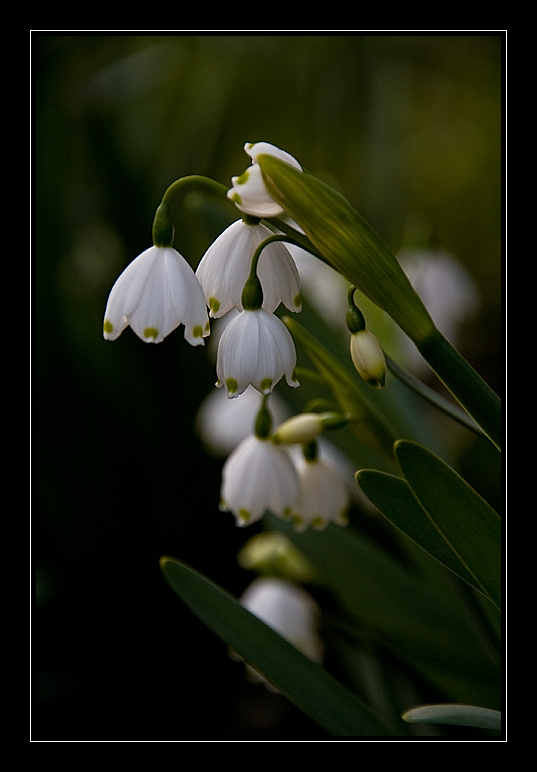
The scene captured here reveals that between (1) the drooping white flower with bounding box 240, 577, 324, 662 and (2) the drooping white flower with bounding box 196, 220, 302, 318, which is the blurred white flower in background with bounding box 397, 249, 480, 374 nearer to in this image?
(1) the drooping white flower with bounding box 240, 577, 324, 662

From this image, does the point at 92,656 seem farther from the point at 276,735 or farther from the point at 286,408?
the point at 286,408

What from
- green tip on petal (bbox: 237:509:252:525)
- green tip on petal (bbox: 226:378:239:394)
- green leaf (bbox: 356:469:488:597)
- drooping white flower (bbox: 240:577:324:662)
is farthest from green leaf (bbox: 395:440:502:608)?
drooping white flower (bbox: 240:577:324:662)

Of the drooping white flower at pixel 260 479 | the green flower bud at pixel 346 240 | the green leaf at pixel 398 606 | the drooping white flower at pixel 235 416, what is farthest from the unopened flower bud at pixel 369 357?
the drooping white flower at pixel 235 416

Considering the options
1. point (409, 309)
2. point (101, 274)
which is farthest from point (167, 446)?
point (409, 309)

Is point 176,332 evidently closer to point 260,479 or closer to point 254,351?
point 260,479

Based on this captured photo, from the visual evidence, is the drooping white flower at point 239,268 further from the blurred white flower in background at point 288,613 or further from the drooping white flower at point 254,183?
the blurred white flower in background at point 288,613

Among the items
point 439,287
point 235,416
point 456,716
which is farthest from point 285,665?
point 439,287

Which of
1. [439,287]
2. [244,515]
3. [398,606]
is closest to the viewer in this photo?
[244,515]
